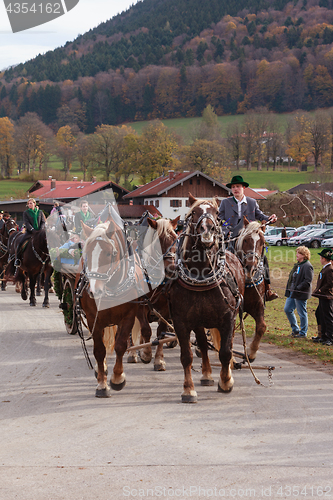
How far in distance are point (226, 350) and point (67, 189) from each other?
56577mm

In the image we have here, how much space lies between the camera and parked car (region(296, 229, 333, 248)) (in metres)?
36.2

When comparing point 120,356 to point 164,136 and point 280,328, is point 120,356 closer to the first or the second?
point 280,328

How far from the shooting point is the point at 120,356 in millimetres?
6016

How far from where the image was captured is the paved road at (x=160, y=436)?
378cm

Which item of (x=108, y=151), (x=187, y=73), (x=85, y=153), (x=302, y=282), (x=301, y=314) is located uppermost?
(x=187, y=73)

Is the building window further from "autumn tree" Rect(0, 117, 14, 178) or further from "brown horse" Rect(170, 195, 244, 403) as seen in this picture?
"brown horse" Rect(170, 195, 244, 403)

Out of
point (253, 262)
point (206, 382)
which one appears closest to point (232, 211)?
point (253, 262)

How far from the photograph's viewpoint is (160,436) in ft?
15.7

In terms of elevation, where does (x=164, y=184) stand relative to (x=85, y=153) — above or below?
below

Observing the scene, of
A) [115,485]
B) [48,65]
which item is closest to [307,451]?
[115,485]

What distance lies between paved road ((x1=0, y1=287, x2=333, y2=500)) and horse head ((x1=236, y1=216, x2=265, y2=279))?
1.57 m

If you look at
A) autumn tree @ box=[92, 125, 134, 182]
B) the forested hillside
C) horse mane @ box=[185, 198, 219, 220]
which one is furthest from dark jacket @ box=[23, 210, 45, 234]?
the forested hillside

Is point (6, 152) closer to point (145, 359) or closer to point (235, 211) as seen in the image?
point (235, 211)

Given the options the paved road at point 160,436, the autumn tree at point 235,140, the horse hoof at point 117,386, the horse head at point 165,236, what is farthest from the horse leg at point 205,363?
the autumn tree at point 235,140
